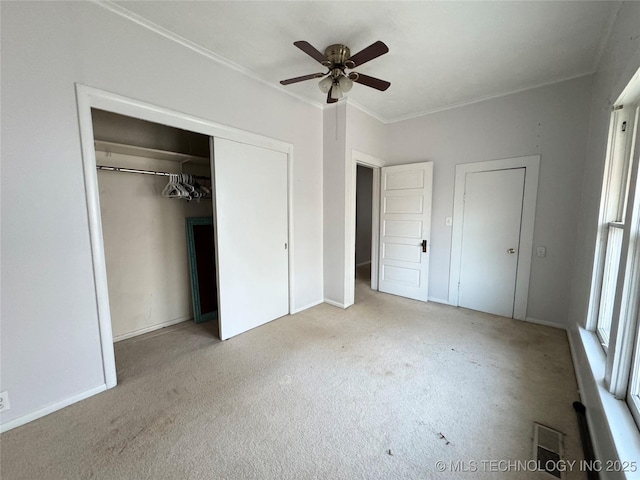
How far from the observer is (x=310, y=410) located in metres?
1.77

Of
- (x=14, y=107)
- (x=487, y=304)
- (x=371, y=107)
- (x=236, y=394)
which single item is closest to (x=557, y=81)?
(x=371, y=107)

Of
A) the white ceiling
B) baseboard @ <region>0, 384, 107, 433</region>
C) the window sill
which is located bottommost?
baseboard @ <region>0, 384, 107, 433</region>

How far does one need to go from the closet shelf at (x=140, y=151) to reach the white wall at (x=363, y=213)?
4359mm

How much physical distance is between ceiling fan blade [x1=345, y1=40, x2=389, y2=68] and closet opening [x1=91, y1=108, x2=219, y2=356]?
1.89 m

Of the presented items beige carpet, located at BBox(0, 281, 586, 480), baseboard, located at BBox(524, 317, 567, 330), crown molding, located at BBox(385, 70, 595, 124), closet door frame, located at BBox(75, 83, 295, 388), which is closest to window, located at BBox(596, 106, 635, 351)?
beige carpet, located at BBox(0, 281, 586, 480)

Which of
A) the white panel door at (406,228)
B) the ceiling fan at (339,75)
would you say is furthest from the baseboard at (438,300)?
the ceiling fan at (339,75)

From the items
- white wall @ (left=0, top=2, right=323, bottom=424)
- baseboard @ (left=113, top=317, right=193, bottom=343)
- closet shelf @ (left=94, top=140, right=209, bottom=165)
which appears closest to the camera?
white wall @ (left=0, top=2, right=323, bottom=424)

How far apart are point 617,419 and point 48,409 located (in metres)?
3.32

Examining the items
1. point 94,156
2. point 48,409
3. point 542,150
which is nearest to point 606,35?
point 542,150

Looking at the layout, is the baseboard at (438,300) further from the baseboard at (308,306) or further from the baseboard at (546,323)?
the baseboard at (308,306)

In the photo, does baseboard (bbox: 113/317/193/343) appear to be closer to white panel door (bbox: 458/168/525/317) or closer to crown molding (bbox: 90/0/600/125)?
crown molding (bbox: 90/0/600/125)

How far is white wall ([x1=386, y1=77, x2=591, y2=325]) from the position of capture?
2.78m

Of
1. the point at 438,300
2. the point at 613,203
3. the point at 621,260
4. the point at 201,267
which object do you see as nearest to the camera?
the point at 621,260

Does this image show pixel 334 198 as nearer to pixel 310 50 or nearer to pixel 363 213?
pixel 310 50
